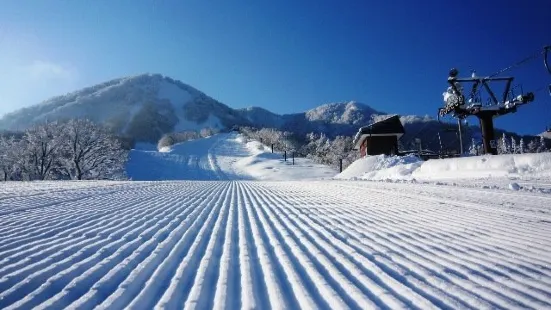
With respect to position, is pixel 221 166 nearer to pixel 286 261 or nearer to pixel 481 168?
pixel 481 168

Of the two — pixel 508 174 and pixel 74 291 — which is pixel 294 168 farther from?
pixel 74 291

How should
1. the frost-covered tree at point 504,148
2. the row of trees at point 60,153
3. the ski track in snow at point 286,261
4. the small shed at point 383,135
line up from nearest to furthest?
the ski track in snow at point 286,261
the small shed at point 383,135
the row of trees at point 60,153
the frost-covered tree at point 504,148

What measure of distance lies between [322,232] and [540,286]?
10.3 ft

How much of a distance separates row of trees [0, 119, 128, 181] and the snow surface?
8.78 m

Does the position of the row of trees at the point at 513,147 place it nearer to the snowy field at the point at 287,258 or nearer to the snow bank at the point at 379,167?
the snow bank at the point at 379,167

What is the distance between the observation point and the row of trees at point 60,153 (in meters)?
46.8

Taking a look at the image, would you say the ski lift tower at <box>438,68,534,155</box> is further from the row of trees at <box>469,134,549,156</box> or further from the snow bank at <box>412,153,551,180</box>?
the row of trees at <box>469,134,549,156</box>

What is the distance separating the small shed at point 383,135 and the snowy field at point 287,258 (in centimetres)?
3346

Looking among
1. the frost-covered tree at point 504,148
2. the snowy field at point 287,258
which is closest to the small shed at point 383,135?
the snowy field at point 287,258

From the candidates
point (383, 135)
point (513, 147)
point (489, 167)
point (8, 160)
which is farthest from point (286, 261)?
point (513, 147)

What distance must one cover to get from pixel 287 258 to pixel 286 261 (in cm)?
14

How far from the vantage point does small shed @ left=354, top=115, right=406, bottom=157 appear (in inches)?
1612

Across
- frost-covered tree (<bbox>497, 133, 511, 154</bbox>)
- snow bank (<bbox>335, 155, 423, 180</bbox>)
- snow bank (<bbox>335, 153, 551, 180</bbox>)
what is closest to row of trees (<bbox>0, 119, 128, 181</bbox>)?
snow bank (<bbox>335, 155, 423, 180</bbox>)

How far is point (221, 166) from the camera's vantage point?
6612 cm
